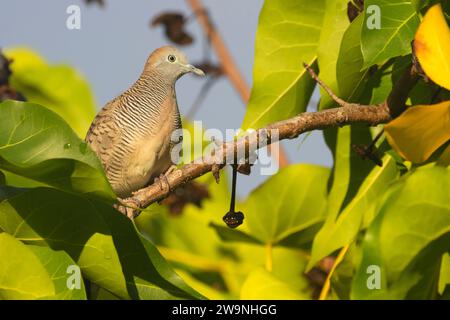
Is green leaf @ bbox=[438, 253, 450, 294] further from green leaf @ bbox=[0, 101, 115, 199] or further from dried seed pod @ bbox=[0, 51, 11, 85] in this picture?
dried seed pod @ bbox=[0, 51, 11, 85]

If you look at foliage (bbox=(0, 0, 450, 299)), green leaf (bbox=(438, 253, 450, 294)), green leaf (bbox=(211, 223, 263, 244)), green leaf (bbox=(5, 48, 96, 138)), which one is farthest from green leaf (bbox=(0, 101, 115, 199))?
green leaf (bbox=(5, 48, 96, 138))

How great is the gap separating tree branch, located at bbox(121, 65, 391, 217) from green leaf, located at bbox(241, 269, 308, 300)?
0.53 m

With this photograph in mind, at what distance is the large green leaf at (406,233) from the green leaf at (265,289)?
732mm

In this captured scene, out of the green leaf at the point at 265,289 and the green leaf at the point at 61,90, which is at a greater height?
the green leaf at the point at 61,90

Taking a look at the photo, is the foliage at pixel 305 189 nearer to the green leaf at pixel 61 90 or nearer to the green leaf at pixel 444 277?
the green leaf at pixel 444 277

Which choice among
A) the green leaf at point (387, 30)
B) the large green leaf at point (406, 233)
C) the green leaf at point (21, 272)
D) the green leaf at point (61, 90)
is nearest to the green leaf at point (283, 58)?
the green leaf at point (387, 30)

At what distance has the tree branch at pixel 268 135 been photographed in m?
2.17

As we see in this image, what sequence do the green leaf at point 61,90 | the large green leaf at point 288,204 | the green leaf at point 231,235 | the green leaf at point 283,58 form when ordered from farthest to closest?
the green leaf at point 61,90 < the large green leaf at point 288,204 < the green leaf at point 231,235 < the green leaf at point 283,58

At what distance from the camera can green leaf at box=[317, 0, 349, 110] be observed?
8.15 feet

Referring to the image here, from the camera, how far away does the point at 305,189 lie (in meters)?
3.26

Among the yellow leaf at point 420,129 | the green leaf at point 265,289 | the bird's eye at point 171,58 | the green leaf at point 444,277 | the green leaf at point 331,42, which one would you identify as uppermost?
the green leaf at point 331,42

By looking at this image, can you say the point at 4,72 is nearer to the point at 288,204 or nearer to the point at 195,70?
the point at 195,70
